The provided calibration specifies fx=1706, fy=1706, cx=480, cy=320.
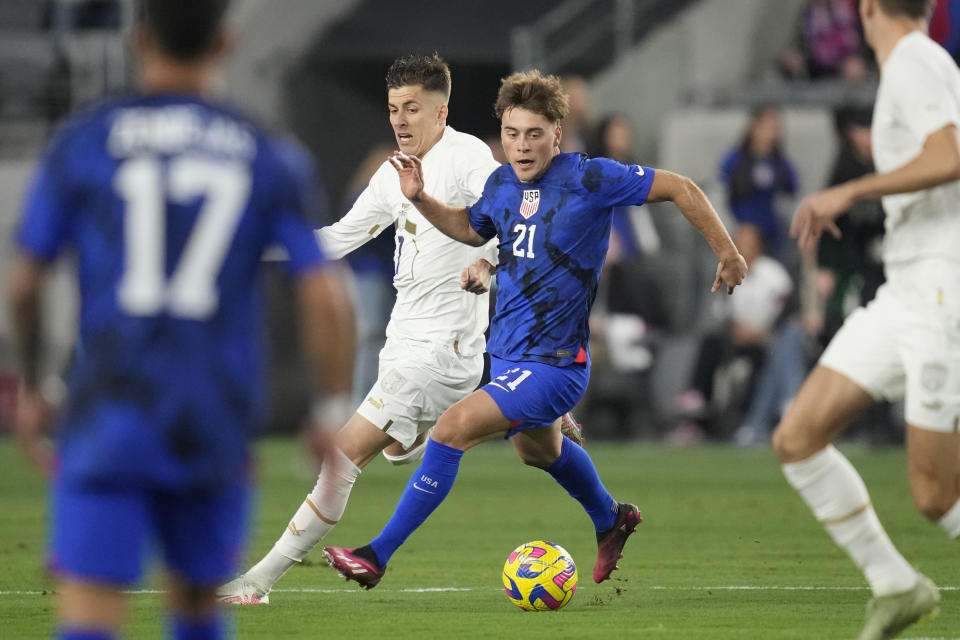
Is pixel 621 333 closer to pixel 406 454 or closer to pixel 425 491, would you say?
pixel 406 454

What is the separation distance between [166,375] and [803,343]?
557 inches

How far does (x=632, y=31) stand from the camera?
21.9 m

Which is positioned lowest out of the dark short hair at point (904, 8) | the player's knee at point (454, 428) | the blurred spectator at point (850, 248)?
the blurred spectator at point (850, 248)

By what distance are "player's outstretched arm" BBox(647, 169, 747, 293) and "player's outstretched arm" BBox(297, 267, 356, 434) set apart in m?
3.49

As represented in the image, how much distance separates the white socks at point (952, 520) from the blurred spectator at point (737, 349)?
11239mm

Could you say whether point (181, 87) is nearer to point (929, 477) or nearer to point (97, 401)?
point (97, 401)

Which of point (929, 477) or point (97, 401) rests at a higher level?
point (97, 401)

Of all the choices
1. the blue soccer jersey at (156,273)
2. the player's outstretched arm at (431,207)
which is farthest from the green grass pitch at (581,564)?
the player's outstretched arm at (431,207)

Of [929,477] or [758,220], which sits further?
[758,220]

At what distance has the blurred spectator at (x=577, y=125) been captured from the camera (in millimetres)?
17606

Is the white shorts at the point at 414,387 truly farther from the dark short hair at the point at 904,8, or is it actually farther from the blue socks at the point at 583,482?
the dark short hair at the point at 904,8

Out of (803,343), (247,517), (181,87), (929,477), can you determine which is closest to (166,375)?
(247,517)

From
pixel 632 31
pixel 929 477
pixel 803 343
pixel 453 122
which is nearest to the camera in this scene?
pixel 929 477

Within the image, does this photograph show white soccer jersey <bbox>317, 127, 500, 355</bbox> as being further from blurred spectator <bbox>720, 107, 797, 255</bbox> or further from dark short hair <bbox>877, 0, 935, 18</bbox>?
blurred spectator <bbox>720, 107, 797, 255</bbox>
